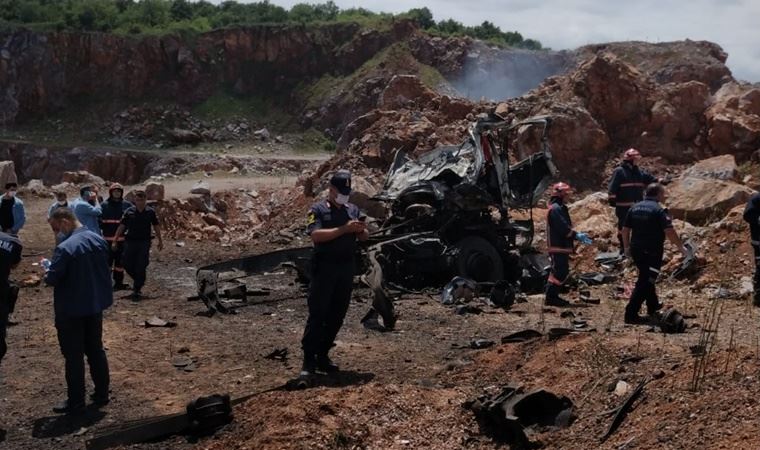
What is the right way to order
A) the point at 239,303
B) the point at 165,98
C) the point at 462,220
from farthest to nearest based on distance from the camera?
the point at 165,98
the point at 462,220
the point at 239,303

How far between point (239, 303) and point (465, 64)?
38512 millimetres

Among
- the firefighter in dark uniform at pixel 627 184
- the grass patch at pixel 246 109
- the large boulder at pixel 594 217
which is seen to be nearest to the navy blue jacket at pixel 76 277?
the firefighter in dark uniform at pixel 627 184

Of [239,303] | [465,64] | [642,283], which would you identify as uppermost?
[465,64]

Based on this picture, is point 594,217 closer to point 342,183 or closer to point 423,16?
point 342,183

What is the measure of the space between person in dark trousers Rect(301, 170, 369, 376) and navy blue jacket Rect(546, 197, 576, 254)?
12.8 ft

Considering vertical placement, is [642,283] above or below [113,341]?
above

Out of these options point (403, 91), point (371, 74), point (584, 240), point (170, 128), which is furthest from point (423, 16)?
point (584, 240)

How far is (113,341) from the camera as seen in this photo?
9.23 meters

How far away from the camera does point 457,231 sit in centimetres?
1238

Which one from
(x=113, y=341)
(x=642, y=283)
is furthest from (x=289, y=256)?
(x=642, y=283)

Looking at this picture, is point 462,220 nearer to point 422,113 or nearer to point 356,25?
point 422,113

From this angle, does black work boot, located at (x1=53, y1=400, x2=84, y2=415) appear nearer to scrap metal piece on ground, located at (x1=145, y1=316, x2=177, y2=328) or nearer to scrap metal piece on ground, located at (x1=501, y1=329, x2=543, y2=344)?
scrap metal piece on ground, located at (x1=145, y1=316, x2=177, y2=328)

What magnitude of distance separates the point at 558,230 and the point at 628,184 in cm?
239

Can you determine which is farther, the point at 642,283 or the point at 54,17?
the point at 54,17
